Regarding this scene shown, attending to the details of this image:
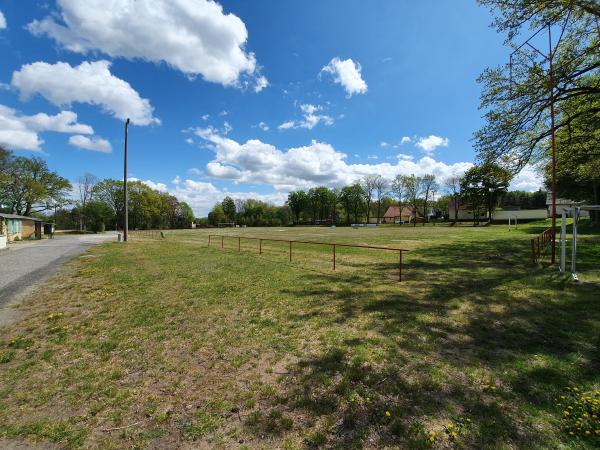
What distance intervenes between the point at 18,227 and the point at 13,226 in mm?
1668

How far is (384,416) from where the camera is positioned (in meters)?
3.34

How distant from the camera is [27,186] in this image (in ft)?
166

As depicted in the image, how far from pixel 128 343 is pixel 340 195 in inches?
3947

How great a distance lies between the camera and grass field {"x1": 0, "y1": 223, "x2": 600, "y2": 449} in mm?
3158

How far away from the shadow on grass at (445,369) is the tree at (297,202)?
105063mm

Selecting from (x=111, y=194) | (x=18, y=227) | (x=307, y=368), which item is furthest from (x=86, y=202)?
(x=307, y=368)

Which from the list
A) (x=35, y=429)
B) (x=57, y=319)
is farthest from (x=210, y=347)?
(x=57, y=319)

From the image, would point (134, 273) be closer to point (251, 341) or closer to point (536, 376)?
point (251, 341)

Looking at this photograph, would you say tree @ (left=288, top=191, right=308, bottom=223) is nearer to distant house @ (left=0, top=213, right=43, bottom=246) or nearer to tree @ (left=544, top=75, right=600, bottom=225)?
distant house @ (left=0, top=213, right=43, bottom=246)

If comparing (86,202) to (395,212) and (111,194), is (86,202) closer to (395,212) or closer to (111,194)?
(111,194)

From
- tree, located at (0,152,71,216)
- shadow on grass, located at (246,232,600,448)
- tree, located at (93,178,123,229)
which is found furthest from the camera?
tree, located at (93,178,123,229)

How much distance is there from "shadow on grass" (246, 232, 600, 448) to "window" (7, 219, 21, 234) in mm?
38942

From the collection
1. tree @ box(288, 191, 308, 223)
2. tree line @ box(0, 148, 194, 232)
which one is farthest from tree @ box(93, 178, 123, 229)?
tree @ box(288, 191, 308, 223)

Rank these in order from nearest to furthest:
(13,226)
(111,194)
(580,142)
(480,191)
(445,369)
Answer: (445,369) < (580,142) < (13,226) < (480,191) < (111,194)
